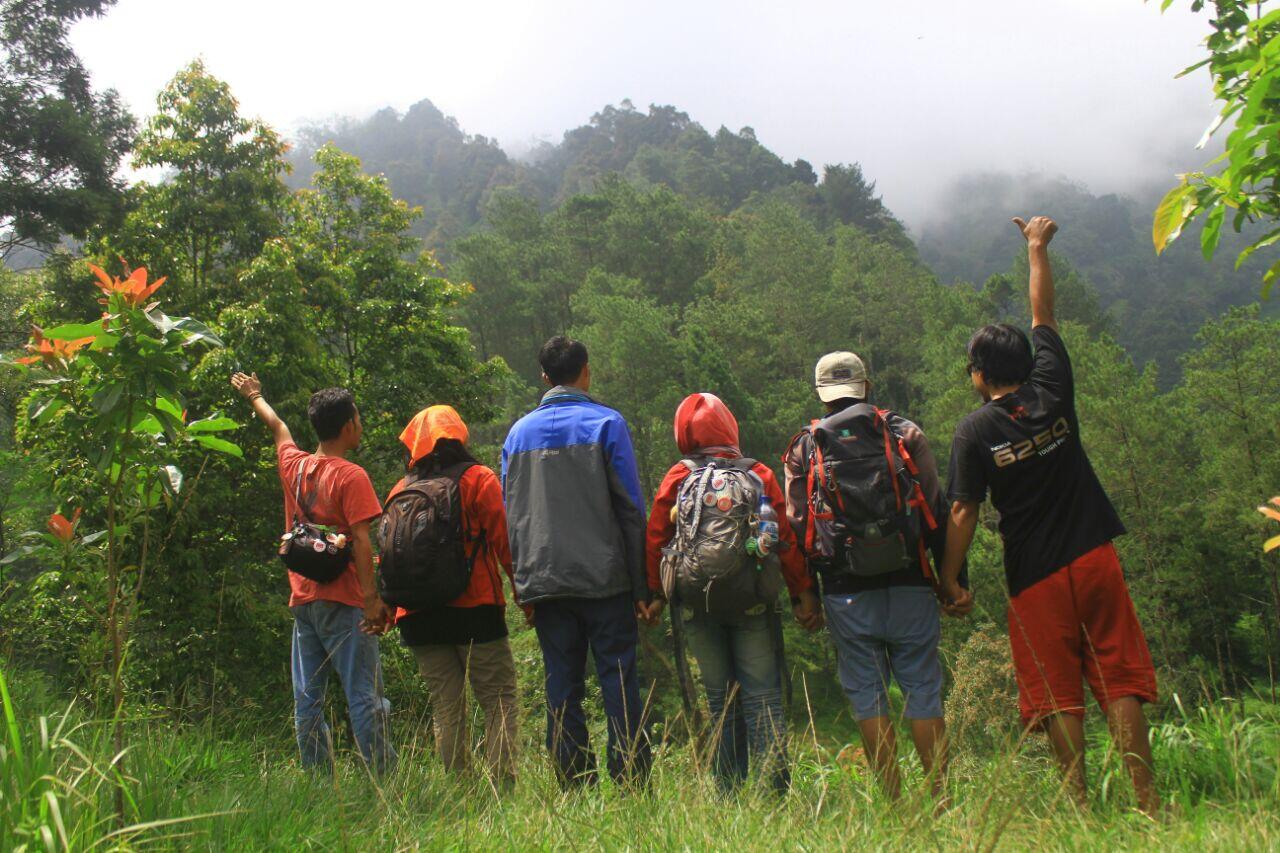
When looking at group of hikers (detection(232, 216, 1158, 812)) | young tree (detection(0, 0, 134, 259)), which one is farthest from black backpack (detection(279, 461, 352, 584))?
young tree (detection(0, 0, 134, 259))

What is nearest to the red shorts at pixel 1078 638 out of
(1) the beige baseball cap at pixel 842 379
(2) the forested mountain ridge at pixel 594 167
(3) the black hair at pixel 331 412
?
(1) the beige baseball cap at pixel 842 379

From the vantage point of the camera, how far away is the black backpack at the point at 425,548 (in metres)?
3.61

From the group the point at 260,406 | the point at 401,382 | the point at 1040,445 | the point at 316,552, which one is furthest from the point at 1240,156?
the point at 401,382

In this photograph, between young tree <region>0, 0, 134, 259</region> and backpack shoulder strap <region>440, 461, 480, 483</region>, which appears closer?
backpack shoulder strap <region>440, 461, 480, 483</region>

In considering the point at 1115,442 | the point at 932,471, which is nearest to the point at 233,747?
the point at 932,471

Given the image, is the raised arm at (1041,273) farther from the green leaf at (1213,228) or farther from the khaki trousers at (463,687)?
the khaki trousers at (463,687)

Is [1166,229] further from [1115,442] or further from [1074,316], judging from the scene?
[1074,316]

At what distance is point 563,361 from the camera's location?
3.89 metres

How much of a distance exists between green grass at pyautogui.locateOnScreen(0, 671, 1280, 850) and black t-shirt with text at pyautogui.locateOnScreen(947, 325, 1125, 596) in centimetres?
66

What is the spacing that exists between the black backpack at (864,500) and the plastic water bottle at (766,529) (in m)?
0.14

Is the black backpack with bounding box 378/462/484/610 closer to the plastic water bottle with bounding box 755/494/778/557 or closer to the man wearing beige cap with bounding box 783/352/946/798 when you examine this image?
the plastic water bottle with bounding box 755/494/778/557

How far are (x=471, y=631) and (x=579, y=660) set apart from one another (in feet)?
1.49

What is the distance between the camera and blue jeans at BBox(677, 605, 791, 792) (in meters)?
3.45

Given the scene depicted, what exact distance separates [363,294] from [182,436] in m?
15.4
